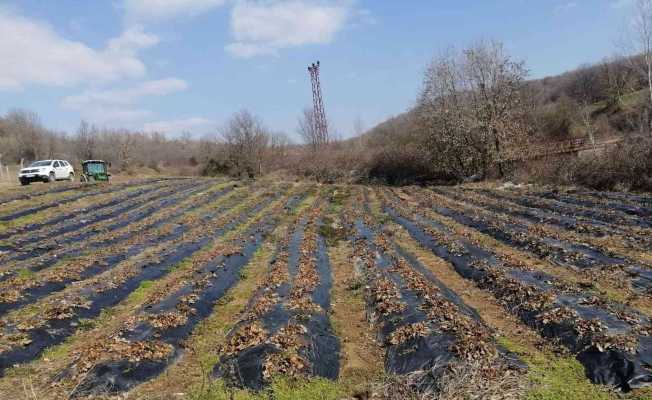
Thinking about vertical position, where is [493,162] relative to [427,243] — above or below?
above

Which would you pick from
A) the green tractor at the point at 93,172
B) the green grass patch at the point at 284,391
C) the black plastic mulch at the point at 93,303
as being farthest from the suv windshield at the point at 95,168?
the green grass patch at the point at 284,391

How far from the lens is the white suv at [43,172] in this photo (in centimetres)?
3250

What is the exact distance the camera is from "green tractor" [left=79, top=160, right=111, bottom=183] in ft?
116

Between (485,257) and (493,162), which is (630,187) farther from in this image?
(485,257)

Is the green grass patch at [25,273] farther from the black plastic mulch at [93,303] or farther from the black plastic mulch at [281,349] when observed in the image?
the black plastic mulch at [281,349]

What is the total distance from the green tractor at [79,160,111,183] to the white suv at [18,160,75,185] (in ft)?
4.73

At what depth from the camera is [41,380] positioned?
6.73m

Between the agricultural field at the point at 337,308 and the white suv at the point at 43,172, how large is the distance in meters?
15.0

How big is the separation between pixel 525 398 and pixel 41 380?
7168mm

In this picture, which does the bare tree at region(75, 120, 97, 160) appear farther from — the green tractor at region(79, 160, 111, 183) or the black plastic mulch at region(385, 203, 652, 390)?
the black plastic mulch at region(385, 203, 652, 390)

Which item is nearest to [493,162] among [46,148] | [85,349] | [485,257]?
[485,257]

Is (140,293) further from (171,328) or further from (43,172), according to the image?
(43,172)

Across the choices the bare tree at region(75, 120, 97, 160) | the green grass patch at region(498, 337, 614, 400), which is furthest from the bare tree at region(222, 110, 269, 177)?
the green grass patch at region(498, 337, 614, 400)

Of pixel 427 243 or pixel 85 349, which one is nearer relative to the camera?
pixel 85 349
